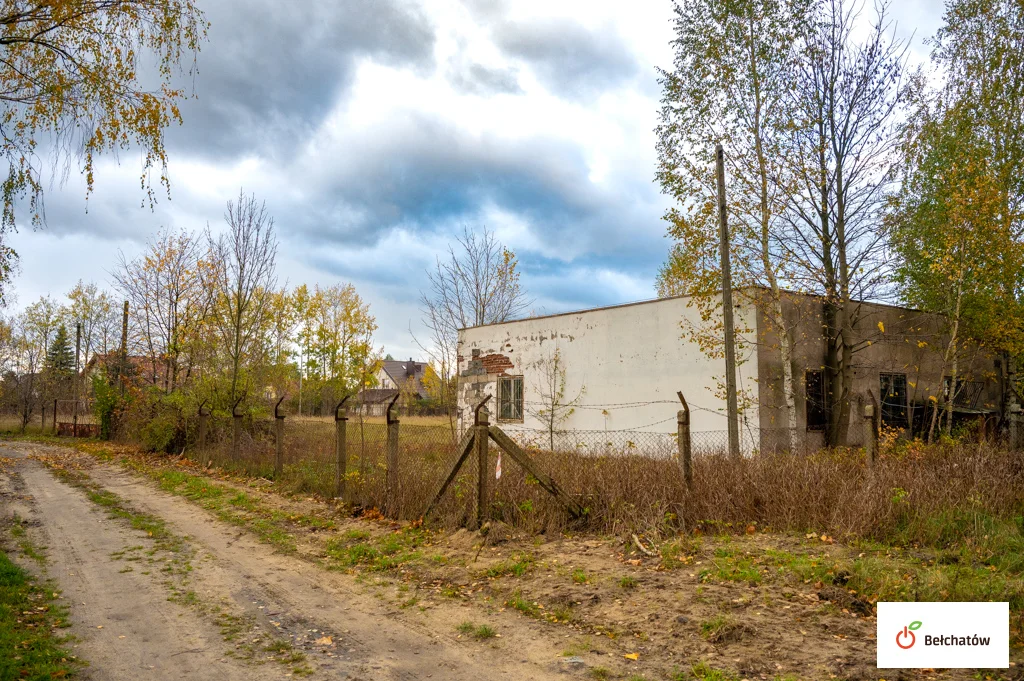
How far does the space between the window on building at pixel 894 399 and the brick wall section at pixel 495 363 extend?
31.8 ft

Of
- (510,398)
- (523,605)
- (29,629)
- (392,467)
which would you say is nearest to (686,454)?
(523,605)

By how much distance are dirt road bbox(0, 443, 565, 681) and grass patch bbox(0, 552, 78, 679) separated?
146 millimetres

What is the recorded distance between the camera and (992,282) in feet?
48.9

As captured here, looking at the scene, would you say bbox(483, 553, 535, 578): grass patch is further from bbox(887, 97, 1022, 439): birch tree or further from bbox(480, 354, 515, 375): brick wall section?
bbox(480, 354, 515, 375): brick wall section

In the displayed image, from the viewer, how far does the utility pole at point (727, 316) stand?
13148 mm

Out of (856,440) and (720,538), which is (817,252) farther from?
(720,538)

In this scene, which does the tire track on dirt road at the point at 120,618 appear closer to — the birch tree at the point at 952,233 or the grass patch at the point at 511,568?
the grass patch at the point at 511,568

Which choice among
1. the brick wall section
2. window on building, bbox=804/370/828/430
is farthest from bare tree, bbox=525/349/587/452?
window on building, bbox=804/370/828/430

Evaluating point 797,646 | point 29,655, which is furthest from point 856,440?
point 29,655

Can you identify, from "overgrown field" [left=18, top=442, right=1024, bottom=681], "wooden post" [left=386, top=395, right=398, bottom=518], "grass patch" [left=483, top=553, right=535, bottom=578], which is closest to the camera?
"overgrown field" [left=18, top=442, right=1024, bottom=681]

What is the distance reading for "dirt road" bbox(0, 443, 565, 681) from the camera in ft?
15.0

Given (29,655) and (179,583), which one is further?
(179,583)

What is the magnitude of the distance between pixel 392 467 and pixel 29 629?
485 cm

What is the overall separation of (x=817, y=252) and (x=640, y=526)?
10.1 meters
